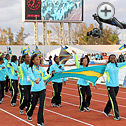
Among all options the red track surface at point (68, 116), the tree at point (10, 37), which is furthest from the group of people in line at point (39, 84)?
the tree at point (10, 37)

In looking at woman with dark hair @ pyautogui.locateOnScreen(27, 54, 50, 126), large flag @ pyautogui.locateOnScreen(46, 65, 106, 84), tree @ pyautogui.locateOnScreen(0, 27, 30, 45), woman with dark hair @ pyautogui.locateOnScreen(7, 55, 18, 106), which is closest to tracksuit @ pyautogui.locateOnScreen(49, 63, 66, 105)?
woman with dark hair @ pyautogui.locateOnScreen(7, 55, 18, 106)

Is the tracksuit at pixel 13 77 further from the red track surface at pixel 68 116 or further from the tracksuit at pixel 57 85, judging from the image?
the tracksuit at pixel 57 85

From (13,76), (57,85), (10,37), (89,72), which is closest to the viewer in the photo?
(89,72)

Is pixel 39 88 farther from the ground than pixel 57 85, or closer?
farther from the ground

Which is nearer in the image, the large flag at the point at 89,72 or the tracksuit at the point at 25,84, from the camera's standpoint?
the large flag at the point at 89,72

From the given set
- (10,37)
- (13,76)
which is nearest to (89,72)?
(13,76)

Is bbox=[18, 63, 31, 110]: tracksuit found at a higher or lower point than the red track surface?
higher

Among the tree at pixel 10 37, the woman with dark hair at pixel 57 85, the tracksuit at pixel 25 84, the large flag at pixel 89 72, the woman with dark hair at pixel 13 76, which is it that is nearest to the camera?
the large flag at pixel 89 72

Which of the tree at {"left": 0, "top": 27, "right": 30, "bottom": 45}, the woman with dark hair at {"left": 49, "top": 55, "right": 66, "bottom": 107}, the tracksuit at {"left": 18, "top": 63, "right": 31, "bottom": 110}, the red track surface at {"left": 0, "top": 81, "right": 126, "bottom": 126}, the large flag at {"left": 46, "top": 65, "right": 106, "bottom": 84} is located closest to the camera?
the red track surface at {"left": 0, "top": 81, "right": 126, "bottom": 126}

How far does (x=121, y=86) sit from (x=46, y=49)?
47275 millimetres

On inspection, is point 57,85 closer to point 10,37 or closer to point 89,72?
point 89,72

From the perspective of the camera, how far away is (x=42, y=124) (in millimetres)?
6984

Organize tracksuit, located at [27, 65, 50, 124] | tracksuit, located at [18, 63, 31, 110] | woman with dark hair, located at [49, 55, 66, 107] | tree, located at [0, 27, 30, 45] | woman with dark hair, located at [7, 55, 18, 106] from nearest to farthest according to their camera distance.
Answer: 1. tracksuit, located at [27, 65, 50, 124]
2. tracksuit, located at [18, 63, 31, 110]
3. woman with dark hair, located at [49, 55, 66, 107]
4. woman with dark hair, located at [7, 55, 18, 106]
5. tree, located at [0, 27, 30, 45]

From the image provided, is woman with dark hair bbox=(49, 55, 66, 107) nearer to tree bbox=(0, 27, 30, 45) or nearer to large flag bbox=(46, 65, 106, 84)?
large flag bbox=(46, 65, 106, 84)
